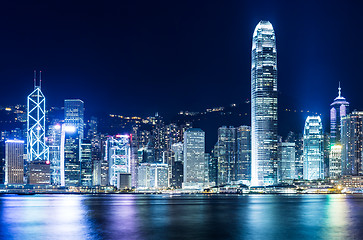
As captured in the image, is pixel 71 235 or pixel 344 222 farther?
pixel 344 222

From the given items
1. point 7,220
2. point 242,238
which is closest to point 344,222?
point 242,238

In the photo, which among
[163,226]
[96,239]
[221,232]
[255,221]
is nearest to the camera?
[96,239]

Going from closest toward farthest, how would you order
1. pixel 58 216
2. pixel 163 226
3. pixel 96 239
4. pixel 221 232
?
pixel 96 239 → pixel 221 232 → pixel 163 226 → pixel 58 216

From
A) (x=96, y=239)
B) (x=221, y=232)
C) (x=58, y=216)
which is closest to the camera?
(x=96, y=239)

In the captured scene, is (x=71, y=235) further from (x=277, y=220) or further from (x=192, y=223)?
(x=277, y=220)

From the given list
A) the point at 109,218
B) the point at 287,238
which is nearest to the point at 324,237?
the point at 287,238

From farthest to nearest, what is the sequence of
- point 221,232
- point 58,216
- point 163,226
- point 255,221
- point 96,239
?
1. point 58,216
2. point 255,221
3. point 163,226
4. point 221,232
5. point 96,239

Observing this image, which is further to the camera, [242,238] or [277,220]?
[277,220]

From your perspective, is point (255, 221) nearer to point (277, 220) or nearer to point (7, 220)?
point (277, 220)

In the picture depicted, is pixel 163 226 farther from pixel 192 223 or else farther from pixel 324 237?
pixel 324 237
